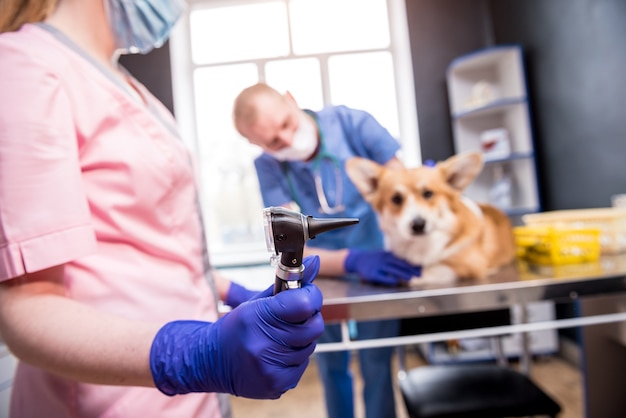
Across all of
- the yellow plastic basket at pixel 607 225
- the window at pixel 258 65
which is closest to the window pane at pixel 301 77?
the window at pixel 258 65

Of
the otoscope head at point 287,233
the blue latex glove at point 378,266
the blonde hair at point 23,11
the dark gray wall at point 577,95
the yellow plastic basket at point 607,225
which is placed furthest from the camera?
the dark gray wall at point 577,95

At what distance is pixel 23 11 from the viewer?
0.40m

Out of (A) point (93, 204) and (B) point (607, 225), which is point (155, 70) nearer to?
(A) point (93, 204)

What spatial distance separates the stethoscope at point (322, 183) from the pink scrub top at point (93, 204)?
0.57 feet

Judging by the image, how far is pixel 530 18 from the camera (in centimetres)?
131

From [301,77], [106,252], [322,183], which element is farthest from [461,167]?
[106,252]

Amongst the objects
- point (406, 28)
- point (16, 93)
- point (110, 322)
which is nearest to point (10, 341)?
point (110, 322)

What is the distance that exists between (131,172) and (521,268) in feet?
2.82

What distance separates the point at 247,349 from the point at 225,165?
13.1 inches

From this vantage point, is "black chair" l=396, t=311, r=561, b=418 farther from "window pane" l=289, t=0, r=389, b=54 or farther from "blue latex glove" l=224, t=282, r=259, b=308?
"window pane" l=289, t=0, r=389, b=54

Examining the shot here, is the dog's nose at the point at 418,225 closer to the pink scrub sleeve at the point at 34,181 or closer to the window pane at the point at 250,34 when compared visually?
the window pane at the point at 250,34

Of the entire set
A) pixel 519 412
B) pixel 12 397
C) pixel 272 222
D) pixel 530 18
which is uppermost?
pixel 530 18

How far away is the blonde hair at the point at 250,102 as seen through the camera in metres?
0.41

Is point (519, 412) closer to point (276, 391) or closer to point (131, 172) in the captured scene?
point (276, 391)
